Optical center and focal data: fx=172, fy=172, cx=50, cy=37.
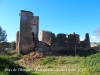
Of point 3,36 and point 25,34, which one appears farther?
point 3,36

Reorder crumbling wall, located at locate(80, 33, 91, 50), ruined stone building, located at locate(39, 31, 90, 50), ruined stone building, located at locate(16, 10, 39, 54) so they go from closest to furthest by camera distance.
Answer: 1. ruined stone building, located at locate(16, 10, 39, 54)
2. ruined stone building, located at locate(39, 31, 90, 50)
3. crumbling wall, located at locate(80, 33, 91, 50)

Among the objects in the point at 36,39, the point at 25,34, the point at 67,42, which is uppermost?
the point at 25,34

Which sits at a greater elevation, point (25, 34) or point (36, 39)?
point (25, 34)

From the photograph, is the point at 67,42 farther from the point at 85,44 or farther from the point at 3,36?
the point at 3,36

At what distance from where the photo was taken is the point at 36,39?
73.9 feet

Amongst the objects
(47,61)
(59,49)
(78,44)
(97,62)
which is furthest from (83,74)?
(78,44)

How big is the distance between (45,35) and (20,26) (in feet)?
26.5

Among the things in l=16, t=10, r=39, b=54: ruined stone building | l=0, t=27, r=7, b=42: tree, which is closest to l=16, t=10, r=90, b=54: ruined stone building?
l=16, t=10, r=39, b=54: ruined stone building

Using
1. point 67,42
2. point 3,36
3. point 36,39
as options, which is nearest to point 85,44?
point 67,42

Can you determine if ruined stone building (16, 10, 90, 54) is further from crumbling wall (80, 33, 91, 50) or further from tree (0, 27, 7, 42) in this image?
tree (0, 27, 7, 42)

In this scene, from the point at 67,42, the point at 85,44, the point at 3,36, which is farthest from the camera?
the point at 3,36

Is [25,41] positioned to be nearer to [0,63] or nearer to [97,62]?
[0,63]

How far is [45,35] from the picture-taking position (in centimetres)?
2800

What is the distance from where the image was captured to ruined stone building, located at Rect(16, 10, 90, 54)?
20.5 metres
